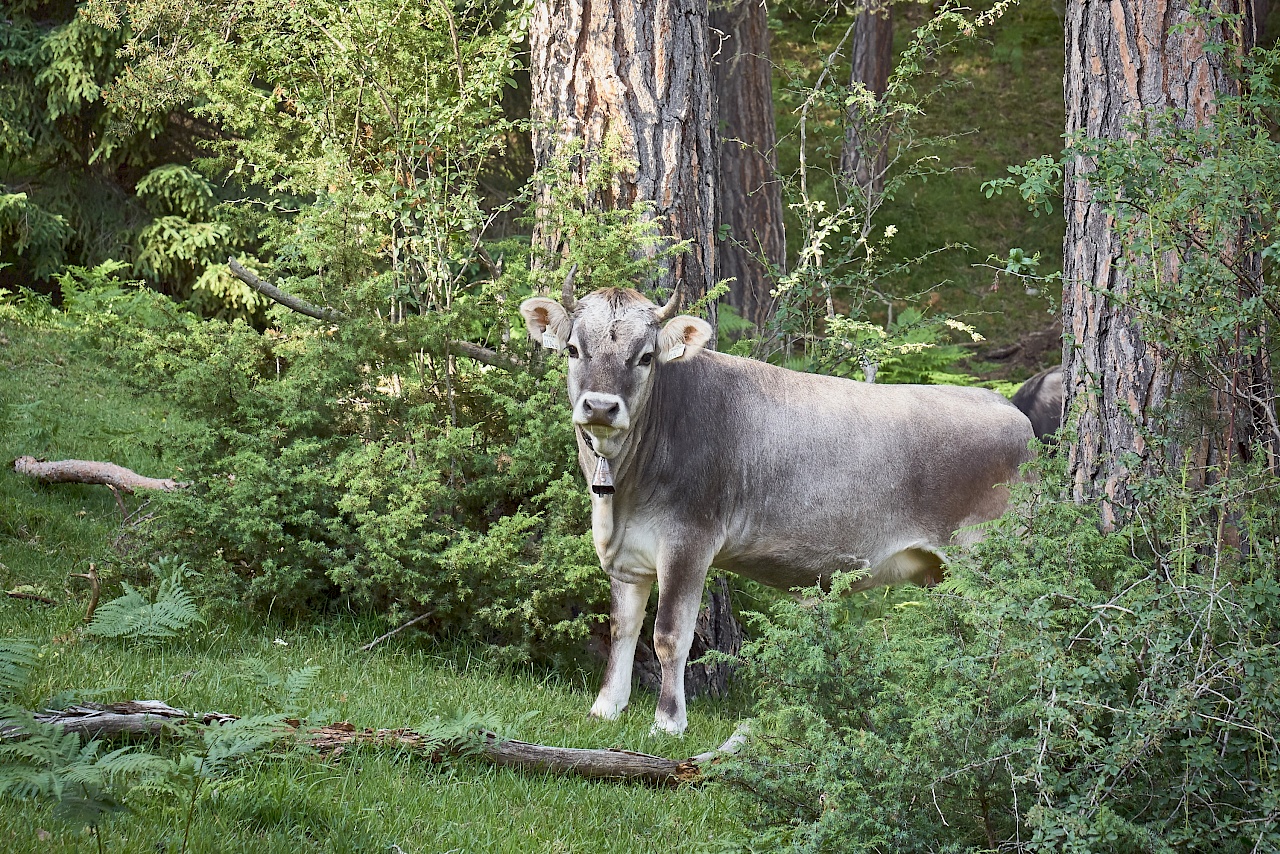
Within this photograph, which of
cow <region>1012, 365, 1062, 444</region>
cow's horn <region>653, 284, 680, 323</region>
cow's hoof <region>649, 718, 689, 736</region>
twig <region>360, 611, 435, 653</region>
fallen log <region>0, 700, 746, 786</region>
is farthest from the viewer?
cow <region>1012, 365, 1062, 444</region>

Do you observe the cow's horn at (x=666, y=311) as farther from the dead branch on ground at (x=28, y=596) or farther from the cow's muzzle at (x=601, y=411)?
the dead branch on ground at (x=28, y=596)

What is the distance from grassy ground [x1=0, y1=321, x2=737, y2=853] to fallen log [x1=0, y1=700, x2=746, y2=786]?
0.23ft

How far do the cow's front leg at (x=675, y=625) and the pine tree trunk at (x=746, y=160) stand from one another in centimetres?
661

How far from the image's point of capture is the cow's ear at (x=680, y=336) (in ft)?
19.9

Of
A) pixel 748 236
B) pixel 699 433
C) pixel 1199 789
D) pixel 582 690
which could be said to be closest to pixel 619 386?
pixel 699 433

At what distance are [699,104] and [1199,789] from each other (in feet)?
17.9

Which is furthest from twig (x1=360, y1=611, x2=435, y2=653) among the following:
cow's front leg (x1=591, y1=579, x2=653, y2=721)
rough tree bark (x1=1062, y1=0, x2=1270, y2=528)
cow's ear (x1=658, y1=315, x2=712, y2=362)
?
rough tree bark (x1=1062, y1=0, x2=1270, y2=528)

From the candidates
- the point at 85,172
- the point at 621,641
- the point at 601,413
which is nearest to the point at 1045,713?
the point at 601,413

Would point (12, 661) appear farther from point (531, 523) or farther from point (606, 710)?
point (531, 523)

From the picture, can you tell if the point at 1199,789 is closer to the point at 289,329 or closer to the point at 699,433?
the point at 699,433

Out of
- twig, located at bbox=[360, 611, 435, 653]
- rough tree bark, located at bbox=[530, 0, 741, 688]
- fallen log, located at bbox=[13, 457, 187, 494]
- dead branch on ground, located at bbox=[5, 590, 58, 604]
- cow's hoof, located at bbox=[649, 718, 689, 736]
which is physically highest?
rough tree bark, located at bbox=[530, 0, 741, 688]

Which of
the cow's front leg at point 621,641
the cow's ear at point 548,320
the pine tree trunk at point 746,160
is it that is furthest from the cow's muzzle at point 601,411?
the pine tree trunk at point 746,160

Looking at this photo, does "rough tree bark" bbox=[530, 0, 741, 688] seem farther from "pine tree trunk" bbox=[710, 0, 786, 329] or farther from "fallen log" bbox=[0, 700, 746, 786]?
"pine tree trunk" bbox=[710, 0, 786, 329]

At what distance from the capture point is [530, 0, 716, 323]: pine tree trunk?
753cm
